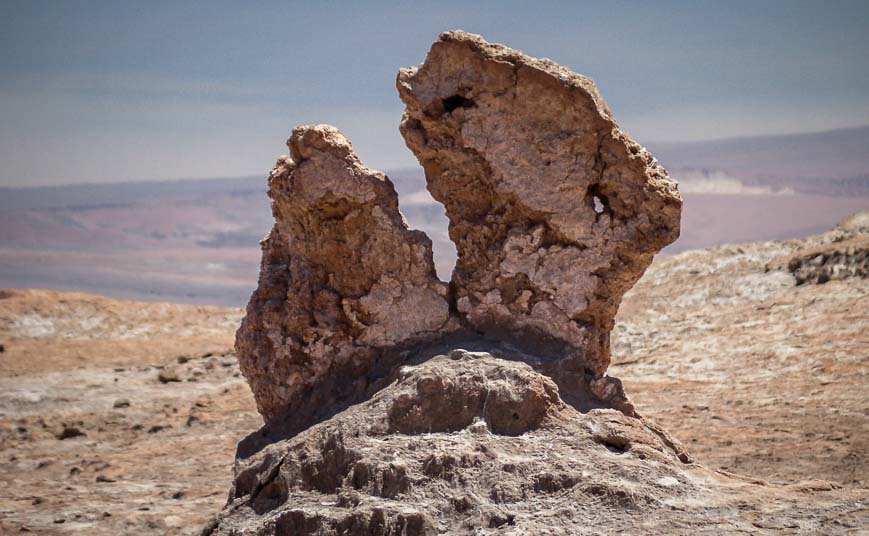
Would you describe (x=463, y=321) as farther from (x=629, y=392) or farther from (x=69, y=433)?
(x=69, y=433)

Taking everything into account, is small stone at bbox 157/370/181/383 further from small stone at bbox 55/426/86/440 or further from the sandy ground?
small stone at bbox 55/426/86/440

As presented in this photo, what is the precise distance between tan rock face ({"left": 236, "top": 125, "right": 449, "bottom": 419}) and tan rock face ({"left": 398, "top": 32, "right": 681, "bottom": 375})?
0.46 m

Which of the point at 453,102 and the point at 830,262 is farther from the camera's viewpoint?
the point at 830,262

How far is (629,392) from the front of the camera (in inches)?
436

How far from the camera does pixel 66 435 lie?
1137 cm

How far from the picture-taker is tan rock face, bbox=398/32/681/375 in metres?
6.28

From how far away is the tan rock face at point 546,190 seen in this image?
20.6 ft

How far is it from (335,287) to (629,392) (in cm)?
539

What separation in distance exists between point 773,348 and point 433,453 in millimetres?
7157

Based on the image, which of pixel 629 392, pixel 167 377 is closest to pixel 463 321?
pixel 629 392

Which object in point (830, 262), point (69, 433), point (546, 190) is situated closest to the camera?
point (546, 190)

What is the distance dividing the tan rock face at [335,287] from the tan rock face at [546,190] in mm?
463

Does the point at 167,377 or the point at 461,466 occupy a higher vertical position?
the point at 461,466

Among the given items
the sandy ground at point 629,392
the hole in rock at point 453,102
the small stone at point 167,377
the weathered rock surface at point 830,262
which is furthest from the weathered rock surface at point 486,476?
the weathered rock surface at point 830,262
